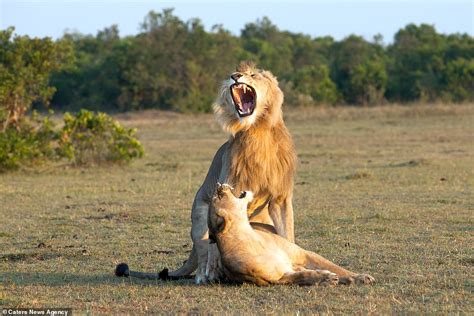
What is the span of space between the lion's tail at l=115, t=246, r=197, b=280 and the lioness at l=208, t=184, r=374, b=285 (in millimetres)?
449

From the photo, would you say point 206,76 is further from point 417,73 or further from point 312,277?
point 312,277

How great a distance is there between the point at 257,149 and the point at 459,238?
99.0 inches

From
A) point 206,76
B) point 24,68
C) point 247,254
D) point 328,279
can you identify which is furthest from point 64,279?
point 206,76

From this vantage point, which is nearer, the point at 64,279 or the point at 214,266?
the point at 214,266

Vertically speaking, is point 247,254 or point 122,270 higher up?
point 247,254

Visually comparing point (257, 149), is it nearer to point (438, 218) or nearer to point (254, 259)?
point (254, 259)

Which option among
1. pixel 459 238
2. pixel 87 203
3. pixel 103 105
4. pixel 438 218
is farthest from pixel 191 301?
pixel 103 105

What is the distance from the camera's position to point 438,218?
31.4ft

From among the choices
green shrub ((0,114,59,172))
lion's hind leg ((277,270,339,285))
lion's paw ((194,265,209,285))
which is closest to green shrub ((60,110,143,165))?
green shrub ((0,114,59,172))

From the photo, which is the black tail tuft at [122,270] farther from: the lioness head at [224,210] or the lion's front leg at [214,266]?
the lioness head at [224,210]

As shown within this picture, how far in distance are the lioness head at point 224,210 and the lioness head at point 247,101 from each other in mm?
751

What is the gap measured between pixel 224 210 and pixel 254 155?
0.77 meters

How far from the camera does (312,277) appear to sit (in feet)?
19.5

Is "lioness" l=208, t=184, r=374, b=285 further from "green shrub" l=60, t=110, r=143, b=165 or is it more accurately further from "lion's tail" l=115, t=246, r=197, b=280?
"green shrub" l=60, t=110, r=143, b=165
